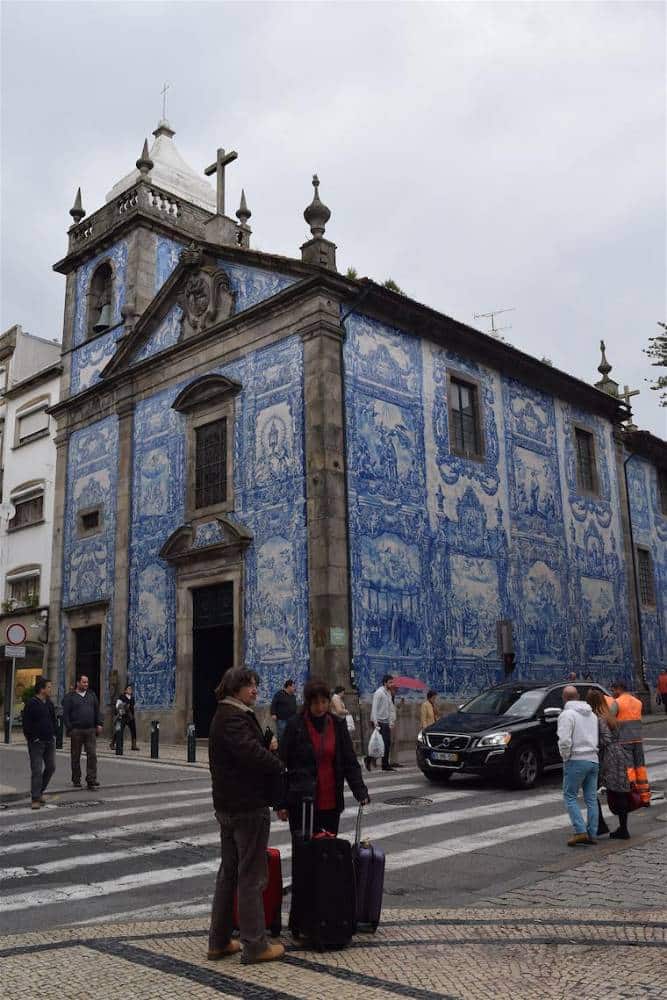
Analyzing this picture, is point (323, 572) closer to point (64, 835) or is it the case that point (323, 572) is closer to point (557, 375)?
point (64, 835)

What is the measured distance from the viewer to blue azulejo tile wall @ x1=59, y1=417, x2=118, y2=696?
2512 centimetres

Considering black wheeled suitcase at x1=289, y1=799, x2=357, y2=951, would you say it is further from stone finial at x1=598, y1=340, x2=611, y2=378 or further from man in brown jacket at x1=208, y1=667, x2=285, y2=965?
stone finial at x1=598, y1=340, x2=611, y2=378

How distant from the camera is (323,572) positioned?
18.5 metres

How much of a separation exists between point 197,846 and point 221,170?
19.5m

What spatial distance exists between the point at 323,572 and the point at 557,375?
11.4 m

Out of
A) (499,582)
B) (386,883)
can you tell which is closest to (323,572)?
(499,582)

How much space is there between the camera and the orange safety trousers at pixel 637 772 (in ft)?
30.1

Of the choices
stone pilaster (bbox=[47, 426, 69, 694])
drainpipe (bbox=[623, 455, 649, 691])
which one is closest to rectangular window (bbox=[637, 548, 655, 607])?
drainpipe (bbox=[623, 455, 649, 691])

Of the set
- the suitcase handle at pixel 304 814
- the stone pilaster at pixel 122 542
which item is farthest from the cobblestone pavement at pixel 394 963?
the stone pilaster at pixel 122 542

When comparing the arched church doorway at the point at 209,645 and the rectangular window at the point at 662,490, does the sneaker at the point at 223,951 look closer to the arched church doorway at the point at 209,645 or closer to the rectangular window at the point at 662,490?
the arched church doorway at the point at 209,645

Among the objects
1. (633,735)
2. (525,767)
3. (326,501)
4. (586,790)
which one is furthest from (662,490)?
(586,790)

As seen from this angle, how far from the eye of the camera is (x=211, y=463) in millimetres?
22359

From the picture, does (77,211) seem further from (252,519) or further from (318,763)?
(318,763)

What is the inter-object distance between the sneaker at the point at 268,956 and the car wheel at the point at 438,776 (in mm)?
8373
